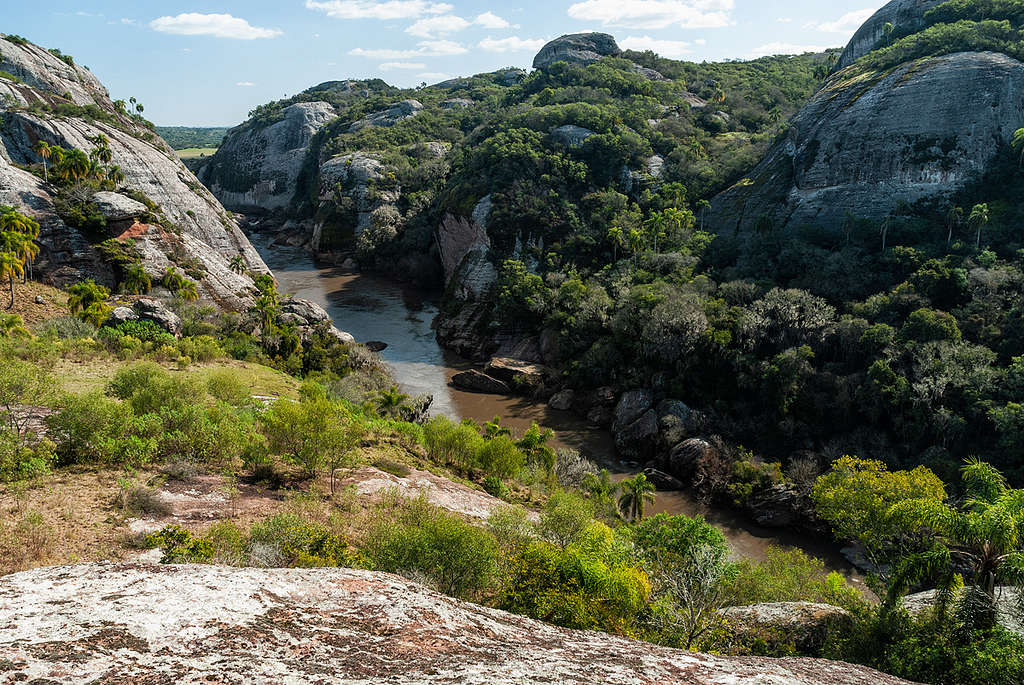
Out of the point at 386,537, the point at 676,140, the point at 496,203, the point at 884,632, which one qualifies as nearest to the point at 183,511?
the point at 386,537

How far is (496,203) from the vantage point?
65875 millimetres

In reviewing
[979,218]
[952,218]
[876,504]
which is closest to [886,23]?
[952,218]

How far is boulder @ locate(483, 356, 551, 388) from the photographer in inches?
1946

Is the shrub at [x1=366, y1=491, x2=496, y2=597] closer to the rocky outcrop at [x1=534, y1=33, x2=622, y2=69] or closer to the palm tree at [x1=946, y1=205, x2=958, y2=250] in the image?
the palm tree at [x1=946, y1=205, x2=958, y2=250]

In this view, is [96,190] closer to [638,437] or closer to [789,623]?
[638,437]

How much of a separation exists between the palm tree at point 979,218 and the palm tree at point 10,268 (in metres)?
68.7

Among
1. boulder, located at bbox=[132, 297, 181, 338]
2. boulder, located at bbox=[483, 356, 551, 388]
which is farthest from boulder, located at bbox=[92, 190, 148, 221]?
boulder, located at bbox=[483, 356, 551, 388]

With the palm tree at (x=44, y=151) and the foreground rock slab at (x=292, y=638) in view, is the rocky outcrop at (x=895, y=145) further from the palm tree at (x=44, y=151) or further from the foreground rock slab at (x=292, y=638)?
the palm tree at (x=44, y=151)

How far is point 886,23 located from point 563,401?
72.3 metres

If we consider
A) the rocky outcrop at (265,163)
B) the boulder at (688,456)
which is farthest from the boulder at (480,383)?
the rocky outcrop at (265,163)

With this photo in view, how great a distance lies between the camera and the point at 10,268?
125 ft

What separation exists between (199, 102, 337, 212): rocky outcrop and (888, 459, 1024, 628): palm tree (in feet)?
421

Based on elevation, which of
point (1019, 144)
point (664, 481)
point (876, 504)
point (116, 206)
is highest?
point (1019, 144)

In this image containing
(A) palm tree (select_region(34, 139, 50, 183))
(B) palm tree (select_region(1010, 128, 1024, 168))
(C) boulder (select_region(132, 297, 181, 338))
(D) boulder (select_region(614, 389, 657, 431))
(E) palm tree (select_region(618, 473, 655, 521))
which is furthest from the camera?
(A) palm tree (select_region(34, 139, 50, 183))
